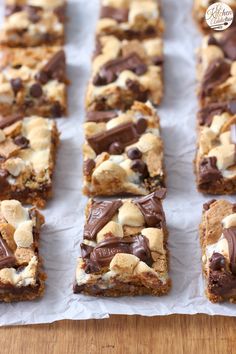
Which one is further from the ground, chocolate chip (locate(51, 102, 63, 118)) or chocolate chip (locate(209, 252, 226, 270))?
chocolate chip (locate(51, 102, 63, 118))

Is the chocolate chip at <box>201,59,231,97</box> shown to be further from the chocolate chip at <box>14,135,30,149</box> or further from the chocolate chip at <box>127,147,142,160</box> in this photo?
the chocolate chip at <box>14,135,30,149</box>

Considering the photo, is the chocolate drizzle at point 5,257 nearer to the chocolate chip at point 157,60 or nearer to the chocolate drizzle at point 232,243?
the chocolate drizzle at point 232,243

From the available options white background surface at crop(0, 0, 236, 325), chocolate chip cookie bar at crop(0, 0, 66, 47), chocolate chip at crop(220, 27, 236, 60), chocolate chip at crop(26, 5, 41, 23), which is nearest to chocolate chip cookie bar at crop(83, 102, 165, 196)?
white background surface at crop(0, 0, 236, 325)

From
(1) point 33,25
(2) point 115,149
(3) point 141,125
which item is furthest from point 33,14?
(2) point 115,149

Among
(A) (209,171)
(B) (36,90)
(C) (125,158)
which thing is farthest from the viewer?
(B) (36,90)

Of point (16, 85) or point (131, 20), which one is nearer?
point (16, 85)

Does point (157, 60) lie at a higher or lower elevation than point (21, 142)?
higher

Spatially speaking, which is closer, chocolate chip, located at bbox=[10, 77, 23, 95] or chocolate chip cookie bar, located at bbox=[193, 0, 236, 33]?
chocolate chip, located at bbox=[10, 77, 23, 95]

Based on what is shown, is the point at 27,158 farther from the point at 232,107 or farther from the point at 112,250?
the point at 232,107
